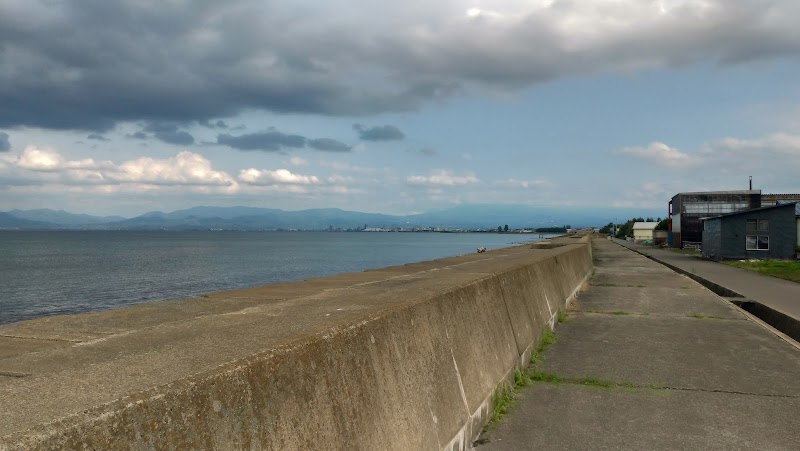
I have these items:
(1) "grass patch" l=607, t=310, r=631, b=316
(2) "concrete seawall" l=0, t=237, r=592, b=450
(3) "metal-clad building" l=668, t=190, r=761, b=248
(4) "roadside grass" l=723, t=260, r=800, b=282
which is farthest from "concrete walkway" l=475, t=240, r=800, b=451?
(3) "metal-clad building" l=668, t=190, r=761, b=248

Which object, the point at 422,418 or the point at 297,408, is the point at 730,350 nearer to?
the point at 422,418

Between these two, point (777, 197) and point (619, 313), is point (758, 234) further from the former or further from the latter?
point (777, 197)

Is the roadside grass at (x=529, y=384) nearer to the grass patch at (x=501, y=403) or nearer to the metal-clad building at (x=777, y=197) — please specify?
the grass patch at (x=501, y=403)

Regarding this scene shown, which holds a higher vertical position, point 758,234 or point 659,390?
point 758,234

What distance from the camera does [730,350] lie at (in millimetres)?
8148

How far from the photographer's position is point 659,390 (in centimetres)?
608

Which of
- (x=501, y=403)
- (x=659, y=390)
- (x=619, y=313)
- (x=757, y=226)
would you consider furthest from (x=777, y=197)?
(x=501, y=403)

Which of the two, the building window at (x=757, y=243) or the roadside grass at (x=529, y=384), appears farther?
the building window at (x=757, y=243)

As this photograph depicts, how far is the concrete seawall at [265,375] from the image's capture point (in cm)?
197

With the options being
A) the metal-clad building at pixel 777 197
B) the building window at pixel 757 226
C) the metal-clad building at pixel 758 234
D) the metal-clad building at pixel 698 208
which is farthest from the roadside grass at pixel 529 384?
the metal-clad building at pixel 777 197

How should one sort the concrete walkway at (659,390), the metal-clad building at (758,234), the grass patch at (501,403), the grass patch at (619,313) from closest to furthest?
the concrete walkway at (659,390) → the grass patch at (501,403) → the grass patch at (619,313) → the metal-clad building at (758,234)

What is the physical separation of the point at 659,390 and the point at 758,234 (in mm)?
44365

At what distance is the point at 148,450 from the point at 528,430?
12.3 ft

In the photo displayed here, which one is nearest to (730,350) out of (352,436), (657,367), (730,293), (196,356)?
(657,367)
